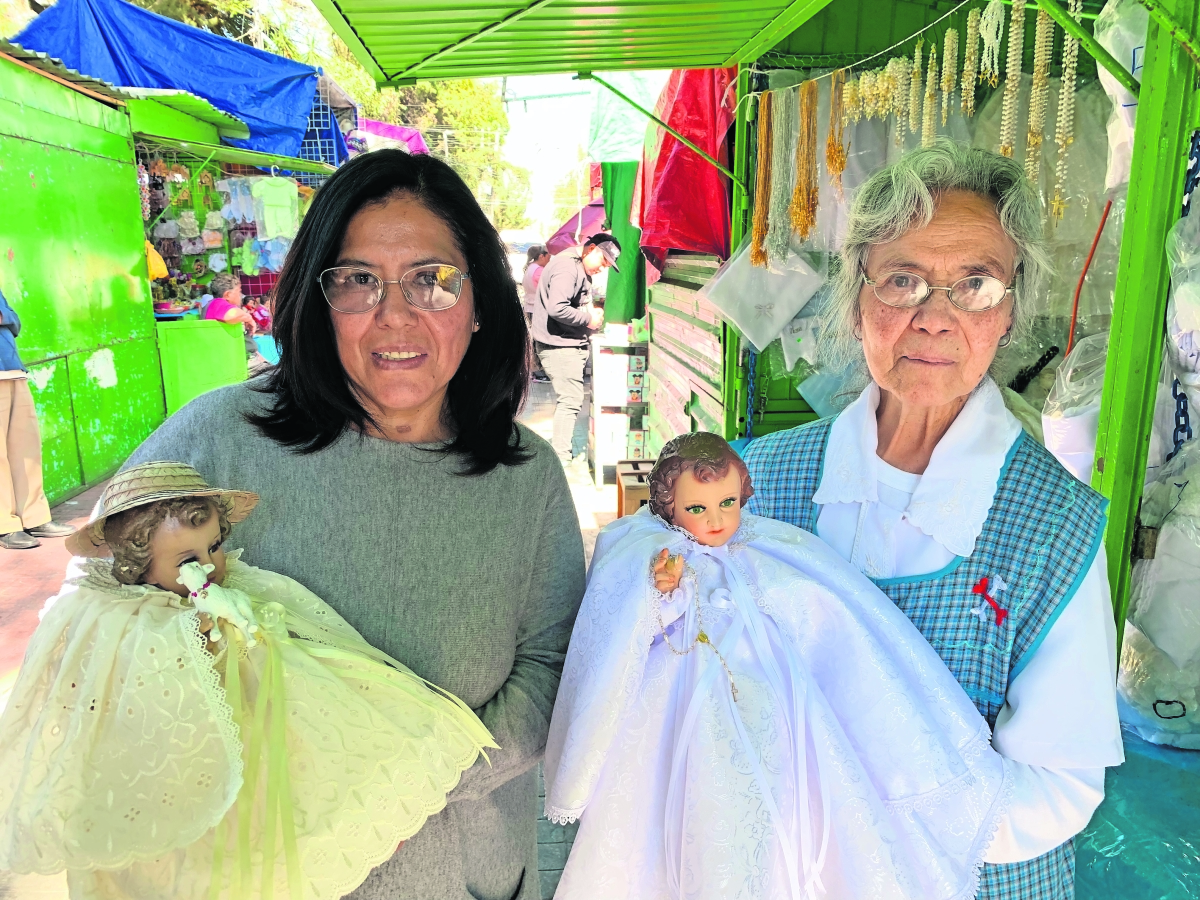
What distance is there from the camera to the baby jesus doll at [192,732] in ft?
3.66

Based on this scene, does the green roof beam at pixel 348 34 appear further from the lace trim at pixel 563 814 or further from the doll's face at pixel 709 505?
the lace trim at pixel 563 814

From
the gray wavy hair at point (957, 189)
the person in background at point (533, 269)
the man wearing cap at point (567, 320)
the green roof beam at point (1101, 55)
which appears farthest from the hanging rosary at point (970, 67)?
the person in background at point (533, 269)

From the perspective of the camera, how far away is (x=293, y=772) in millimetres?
1241

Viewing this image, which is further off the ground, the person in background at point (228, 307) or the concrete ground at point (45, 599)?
the person in background at point (228, 307)

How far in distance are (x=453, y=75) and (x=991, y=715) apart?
400 cm

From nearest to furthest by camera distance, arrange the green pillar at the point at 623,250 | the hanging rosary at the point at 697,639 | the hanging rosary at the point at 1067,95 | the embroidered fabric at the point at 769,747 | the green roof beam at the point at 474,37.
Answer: the embroidered fabric at the point at 769,747, the hanging rosary at the point at 697,639, the hanging rosary at the point at 1067,95, the green roof beam at the point at 474,37, the green pillar at the point at 623,250

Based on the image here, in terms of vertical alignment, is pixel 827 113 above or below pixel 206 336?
above

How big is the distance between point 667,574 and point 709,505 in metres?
0.16

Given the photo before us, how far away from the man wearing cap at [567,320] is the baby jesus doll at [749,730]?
23.9ft

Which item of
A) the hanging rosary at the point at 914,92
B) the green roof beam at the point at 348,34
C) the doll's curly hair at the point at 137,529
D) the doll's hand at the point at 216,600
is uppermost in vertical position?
the green roof beam at the point at 348,34

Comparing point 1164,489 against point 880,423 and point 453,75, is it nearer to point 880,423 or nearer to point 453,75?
point 880,423

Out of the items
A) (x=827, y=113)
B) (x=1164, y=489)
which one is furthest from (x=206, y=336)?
(x=1164, y=489)

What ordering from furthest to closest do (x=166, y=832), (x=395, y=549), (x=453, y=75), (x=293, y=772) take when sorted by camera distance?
(x=453, y=75) → (x=395, y=549) → (x=293, y=772) → (x=166, y=832)

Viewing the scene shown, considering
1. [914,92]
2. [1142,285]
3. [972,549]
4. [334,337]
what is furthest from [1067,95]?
[334,337]
